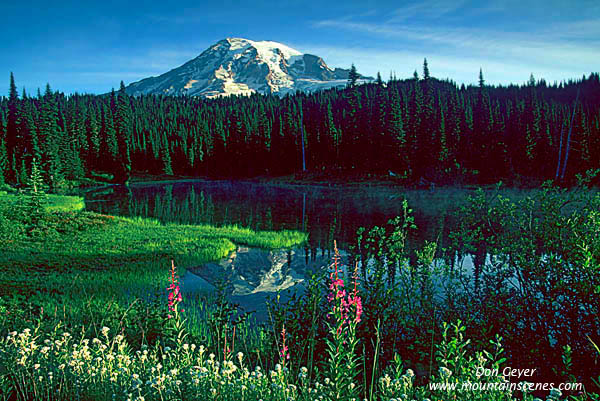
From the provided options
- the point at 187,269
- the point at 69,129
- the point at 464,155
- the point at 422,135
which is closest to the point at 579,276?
the point at 187,269

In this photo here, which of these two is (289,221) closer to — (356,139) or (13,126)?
(356,139)

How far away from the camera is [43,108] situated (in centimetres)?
8669

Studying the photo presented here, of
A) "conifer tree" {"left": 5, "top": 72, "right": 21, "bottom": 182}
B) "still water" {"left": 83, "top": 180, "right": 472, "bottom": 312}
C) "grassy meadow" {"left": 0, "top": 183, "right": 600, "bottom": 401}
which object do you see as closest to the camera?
"grassy meadow" {"left": 0, "top": 183, "right": 600, "bottom": 401}

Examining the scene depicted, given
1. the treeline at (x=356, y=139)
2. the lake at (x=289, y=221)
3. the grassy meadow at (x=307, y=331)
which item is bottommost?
the lake at (x=289, y=221)

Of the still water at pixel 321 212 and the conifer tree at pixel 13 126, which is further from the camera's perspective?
the conifer tree at pixel 13 126

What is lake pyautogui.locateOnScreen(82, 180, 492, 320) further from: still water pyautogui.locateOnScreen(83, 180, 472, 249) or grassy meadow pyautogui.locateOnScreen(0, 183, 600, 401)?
grassy meadow pyautogui.locateOnScreen(0, 183, 600, 401)

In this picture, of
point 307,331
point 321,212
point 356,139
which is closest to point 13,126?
point 356,139

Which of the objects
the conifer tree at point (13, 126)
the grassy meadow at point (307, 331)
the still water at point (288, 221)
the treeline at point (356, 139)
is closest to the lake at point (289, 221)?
the still water at point (288, 221)

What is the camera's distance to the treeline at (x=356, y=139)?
61.4 metres

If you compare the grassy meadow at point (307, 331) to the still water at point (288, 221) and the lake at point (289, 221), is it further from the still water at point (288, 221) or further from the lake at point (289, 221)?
the lake at point (289, 221)

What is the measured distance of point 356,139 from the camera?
71.7 metres

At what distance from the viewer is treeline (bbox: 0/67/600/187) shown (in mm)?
61375

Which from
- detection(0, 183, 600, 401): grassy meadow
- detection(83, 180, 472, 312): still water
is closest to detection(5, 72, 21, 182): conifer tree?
detection(83, 180, 472, 312): still water

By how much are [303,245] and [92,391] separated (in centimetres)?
2067
